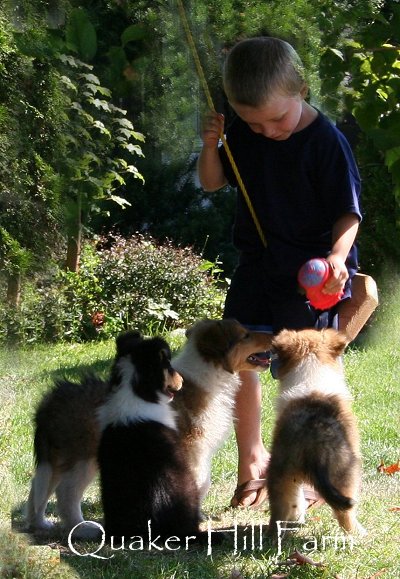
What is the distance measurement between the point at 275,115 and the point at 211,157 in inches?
19.8

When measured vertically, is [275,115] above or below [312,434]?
above

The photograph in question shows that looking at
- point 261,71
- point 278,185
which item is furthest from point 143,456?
point 261,71

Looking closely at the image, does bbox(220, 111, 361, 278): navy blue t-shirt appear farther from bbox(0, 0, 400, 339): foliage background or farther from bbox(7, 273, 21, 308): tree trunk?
bbox(7, 273, 21, 308): tree trunk

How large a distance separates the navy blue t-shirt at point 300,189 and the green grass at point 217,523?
4.02 feet

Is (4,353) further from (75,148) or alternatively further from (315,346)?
(315,346)

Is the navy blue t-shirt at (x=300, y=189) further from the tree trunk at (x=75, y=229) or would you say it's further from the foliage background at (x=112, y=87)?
the tree trunk at (x=75, y=229)

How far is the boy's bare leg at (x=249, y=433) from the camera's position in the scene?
189 inches

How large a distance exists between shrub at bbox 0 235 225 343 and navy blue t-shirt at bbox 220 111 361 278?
112 inches

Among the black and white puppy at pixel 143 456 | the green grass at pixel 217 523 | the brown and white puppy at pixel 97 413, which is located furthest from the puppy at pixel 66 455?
the black and white puppy at pixel 143 456

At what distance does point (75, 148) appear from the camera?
3.44 m

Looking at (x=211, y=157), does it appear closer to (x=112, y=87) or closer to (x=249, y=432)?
(x=112, y=87)

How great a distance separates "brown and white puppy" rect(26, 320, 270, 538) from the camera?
4195mm

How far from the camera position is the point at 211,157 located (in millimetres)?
4523

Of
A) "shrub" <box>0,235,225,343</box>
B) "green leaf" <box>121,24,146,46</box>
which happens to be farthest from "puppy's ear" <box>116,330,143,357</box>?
"shrub" <box>0,235,225,343</box>
